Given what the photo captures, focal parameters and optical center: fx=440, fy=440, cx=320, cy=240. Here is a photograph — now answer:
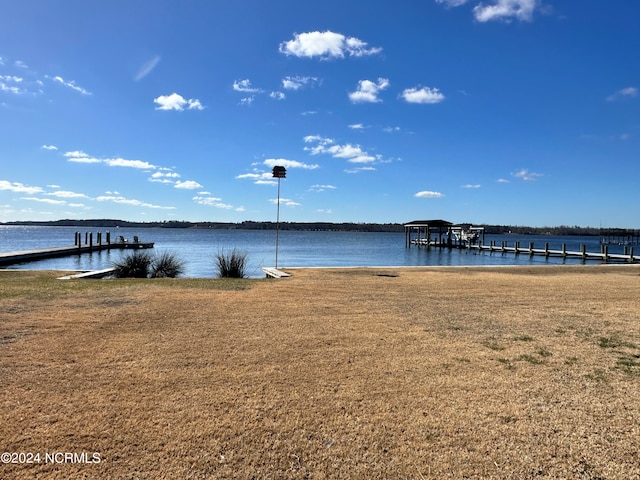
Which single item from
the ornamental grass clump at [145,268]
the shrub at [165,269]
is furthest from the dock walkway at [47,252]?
the shrub at [165,269]

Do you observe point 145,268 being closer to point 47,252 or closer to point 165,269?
point 165,269

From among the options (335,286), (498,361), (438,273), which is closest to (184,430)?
(498,361)

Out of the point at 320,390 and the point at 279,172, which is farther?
the point at 279,172

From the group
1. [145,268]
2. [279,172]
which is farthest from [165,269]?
[279,172]

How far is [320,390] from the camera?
397 centimetres

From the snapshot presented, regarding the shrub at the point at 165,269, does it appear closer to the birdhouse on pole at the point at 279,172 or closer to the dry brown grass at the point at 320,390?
the birdhouse on pole at the point at 279,172

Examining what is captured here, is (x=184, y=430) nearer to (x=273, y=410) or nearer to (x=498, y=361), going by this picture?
(x=273, y=410)

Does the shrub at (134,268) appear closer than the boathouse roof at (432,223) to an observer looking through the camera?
Yes

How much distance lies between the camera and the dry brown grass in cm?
287

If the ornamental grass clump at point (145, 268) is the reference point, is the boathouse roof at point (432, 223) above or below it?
above

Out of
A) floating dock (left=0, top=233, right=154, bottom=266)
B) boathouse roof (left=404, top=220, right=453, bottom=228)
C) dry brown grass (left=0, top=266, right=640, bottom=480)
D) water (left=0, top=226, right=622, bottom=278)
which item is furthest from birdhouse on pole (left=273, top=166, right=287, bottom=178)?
boathouse roof (left=404, top=220, right=453, bottom=228)

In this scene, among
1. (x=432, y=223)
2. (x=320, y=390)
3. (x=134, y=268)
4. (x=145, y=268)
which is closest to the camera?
(x=320, y=390)

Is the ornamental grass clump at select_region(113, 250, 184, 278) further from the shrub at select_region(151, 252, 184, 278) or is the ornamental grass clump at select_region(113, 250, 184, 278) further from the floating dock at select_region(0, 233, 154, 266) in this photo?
the floating dock at select_region(0, 233, 154, 266)

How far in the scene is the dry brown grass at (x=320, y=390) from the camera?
2.87 metres
